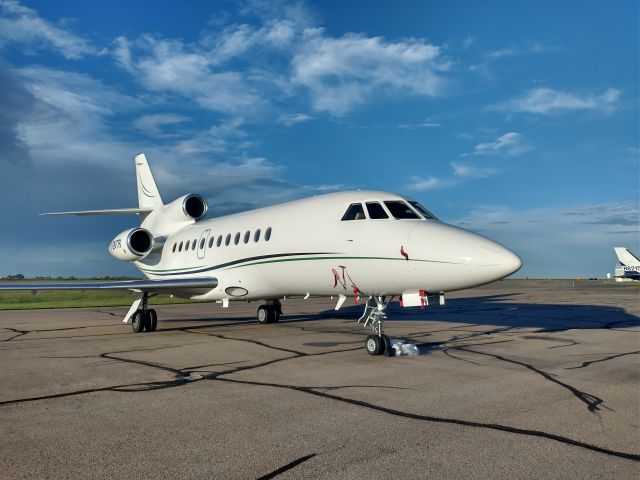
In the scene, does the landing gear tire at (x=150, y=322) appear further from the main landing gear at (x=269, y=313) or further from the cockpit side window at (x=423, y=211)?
the cockpit side window at (x=423, y=211)

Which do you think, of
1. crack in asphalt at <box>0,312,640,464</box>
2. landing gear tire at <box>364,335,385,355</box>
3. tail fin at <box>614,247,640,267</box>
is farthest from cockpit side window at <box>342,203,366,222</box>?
tail fin at <box>614,247,640,267</box>

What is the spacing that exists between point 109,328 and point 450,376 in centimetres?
1154

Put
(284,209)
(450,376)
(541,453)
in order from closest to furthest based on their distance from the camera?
(541,453)
(450,376)
(284,209)

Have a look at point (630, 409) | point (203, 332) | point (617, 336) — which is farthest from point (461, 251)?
point (203, 332)

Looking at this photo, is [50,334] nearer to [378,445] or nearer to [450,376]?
[450,376]

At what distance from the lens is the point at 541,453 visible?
13.3 feet

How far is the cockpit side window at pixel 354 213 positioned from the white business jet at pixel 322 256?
0.02m

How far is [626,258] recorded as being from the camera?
260ft

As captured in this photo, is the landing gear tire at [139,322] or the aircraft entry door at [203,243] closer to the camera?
the landing gear tire at [139,322]

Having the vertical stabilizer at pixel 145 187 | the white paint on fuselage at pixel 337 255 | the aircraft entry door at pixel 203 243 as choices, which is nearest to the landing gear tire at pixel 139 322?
the white paint on fuselage at pixel 337 255

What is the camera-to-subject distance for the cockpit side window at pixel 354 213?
10.3 metres

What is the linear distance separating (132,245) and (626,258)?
81.8 metres

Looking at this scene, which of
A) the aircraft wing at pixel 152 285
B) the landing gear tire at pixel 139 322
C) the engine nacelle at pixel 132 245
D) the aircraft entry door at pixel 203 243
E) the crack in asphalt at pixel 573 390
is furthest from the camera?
the engine nacelle at pixel 132 245

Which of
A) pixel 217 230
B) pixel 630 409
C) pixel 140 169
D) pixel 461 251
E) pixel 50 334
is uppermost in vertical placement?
pixel 140 169
